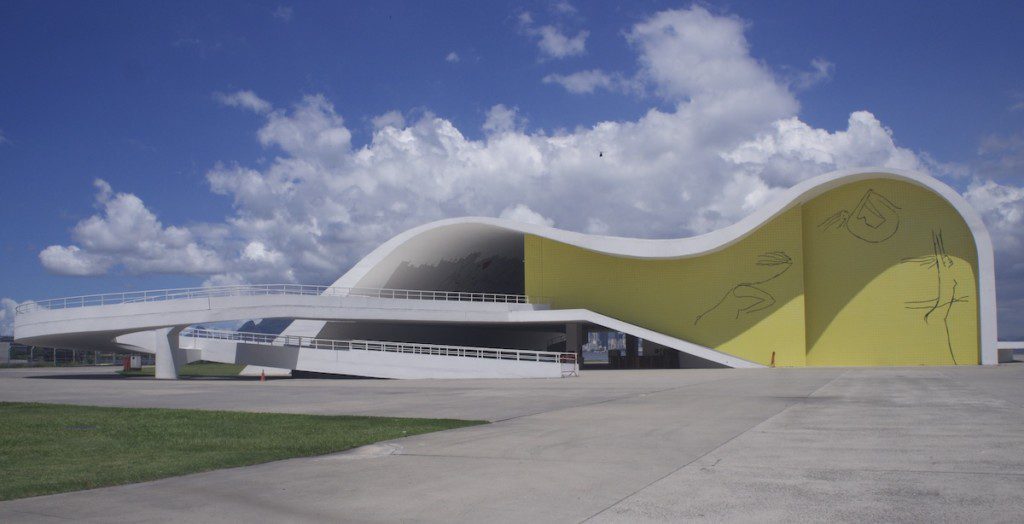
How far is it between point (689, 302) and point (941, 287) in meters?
11.1

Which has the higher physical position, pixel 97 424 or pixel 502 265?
pixel 502 265

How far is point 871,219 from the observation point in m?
35.9

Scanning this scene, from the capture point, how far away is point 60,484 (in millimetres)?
6898

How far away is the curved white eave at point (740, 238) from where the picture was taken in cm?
3312

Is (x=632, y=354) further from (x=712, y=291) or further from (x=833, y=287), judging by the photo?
(x=833, y=287)

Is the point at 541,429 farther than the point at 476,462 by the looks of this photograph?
Yes

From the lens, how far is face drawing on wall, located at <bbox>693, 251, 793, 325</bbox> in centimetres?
3681

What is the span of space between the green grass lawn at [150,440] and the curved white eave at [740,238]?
992 inches

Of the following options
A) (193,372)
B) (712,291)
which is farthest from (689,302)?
(193,372)

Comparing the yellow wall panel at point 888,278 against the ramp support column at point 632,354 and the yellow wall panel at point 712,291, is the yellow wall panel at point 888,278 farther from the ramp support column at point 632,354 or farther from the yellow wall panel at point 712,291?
the ramp support column at point 632,354

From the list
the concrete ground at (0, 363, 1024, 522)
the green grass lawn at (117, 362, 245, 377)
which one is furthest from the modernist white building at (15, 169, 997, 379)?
the concrete ground at (0, 363, 1024, 522)

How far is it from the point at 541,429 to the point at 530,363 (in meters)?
19.1

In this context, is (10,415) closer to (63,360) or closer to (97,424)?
(97,424)

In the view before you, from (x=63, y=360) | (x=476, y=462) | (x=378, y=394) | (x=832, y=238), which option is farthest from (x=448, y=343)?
(x=63, y=360)
